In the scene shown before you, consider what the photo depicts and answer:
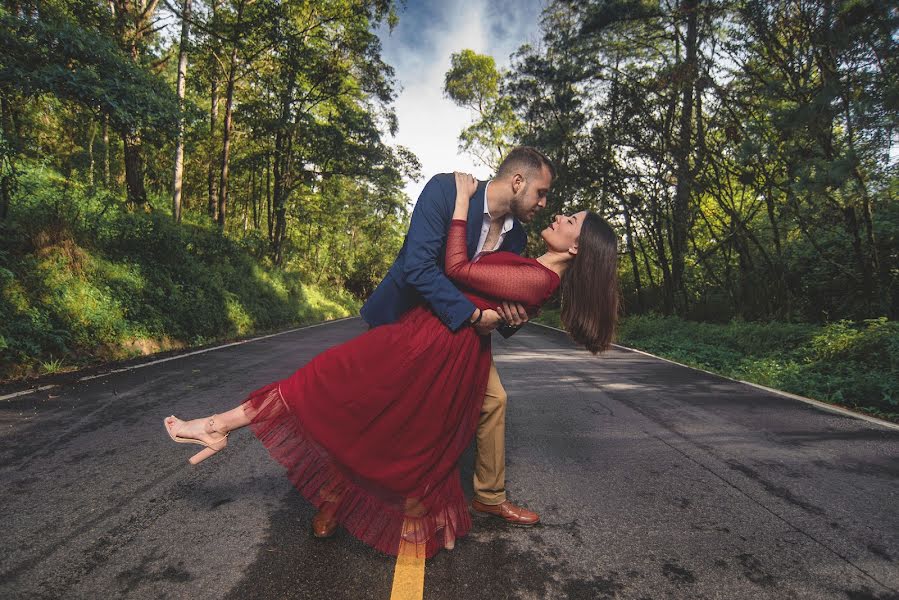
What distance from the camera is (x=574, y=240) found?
2.24 meters

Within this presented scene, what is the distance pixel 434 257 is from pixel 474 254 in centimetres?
32

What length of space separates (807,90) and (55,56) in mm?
12318

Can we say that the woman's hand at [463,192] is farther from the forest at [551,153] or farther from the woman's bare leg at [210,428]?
the forest at [551,153]

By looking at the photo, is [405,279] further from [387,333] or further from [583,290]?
[583,290]

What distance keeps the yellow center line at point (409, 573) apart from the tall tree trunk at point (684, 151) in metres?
13.6

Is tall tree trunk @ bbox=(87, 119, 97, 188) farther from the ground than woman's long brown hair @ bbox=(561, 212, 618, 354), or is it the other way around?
tall tree trunk @ bbox=(87, 119, 97, 188)

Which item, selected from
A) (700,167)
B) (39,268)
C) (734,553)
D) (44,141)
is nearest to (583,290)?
(734,553)

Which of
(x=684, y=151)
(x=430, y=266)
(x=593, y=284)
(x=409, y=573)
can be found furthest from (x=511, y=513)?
(x=684, y=151)

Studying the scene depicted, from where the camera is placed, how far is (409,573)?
206cm

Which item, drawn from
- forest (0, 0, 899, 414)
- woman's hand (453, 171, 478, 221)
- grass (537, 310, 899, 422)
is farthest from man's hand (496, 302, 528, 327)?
forest (0, 0, 899, 414)

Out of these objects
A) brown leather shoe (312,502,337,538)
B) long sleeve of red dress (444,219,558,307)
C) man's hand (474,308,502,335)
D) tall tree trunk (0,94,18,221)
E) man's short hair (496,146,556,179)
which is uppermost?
tall tree trunk (0,94,18,221)

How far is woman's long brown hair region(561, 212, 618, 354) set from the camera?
2.21 m

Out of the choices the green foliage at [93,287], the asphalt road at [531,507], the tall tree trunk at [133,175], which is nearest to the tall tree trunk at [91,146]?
the tall tree trunk at [133,175]

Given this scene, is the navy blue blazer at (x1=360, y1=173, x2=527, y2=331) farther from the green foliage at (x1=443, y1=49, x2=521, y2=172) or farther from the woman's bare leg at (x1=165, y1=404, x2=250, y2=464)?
the green foliage at (x1=443, y1=49, x2=521, y2=172)
